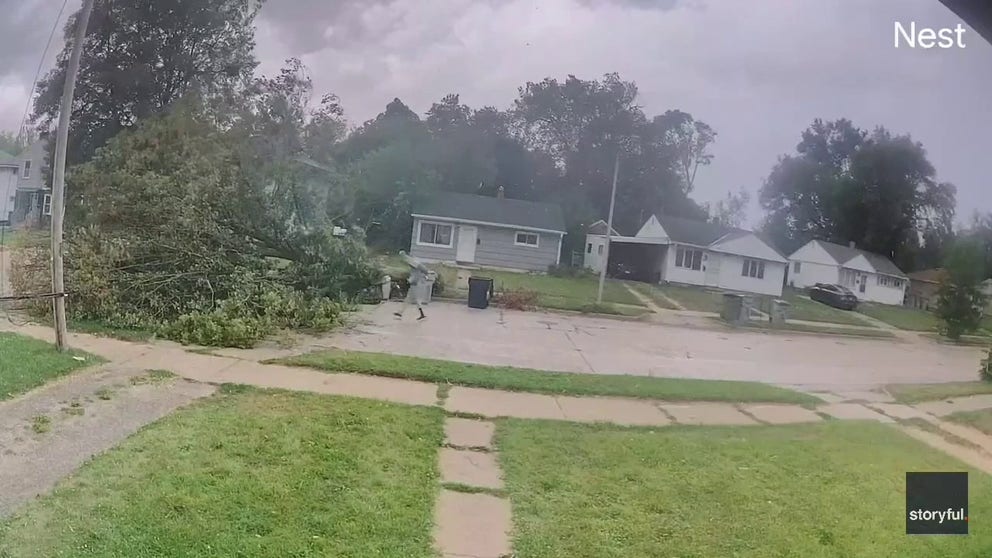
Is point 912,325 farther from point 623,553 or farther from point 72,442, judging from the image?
point 72,442

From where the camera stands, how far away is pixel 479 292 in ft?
8.16

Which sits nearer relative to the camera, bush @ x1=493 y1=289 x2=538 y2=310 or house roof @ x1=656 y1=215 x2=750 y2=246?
house roof @ x1=656 y1=215 x2=750 y2=246

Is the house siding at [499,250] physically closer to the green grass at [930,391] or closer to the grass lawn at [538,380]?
the grass lawn at [538,380]

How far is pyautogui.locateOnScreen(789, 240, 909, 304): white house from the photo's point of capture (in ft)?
7.58

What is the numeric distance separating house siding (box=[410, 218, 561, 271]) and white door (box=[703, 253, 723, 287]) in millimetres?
504

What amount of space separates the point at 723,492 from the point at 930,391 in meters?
0.83

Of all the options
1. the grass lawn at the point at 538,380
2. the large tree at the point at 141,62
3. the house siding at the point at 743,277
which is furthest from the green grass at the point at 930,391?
the large tree at the point at 141,62

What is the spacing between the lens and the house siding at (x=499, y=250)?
2.32 m

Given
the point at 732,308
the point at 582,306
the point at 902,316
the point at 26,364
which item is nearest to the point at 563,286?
the point at 582,306

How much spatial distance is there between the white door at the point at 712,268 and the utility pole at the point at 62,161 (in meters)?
2.09

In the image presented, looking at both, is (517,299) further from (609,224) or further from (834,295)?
(834,295)

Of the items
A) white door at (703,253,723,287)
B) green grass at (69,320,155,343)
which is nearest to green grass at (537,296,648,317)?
white door at (703,253,723,287)

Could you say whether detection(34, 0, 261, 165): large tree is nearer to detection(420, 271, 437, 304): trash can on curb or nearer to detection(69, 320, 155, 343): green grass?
detection(69, 320, 155, 343): green grass

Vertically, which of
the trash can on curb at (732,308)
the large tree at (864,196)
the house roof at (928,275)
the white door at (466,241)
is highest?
the large tree at (864,196)
